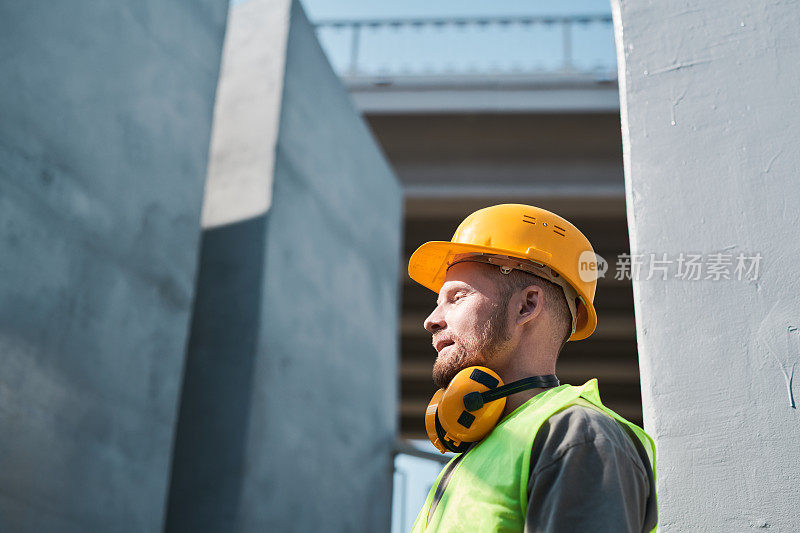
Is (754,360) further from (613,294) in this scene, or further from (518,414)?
(613,294)

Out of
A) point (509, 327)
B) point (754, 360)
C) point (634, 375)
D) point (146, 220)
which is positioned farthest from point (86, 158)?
point (634, 375)

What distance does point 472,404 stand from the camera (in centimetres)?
231

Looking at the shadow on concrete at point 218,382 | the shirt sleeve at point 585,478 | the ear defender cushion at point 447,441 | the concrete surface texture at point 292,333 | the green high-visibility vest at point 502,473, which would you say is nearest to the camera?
the shirt sleeve at point 585,478

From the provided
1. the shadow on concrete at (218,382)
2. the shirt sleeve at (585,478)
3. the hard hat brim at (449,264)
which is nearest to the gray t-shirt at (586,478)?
the shirt sleeve at (585,478)

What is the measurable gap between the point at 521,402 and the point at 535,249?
0.51 meters

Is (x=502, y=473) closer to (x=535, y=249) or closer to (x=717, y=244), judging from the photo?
(x=535, y=249)

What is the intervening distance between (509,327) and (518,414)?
363mm

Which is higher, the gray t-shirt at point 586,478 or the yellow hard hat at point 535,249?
the yellow hard hat at point 535,249

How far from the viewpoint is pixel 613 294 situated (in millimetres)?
17766

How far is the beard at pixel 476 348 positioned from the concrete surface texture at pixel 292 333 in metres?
4.78

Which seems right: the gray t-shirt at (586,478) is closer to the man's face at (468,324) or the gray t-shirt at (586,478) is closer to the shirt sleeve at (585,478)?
the shirt sleeve at (585,478)

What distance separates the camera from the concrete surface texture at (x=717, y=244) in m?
2.25

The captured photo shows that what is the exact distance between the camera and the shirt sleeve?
1793 mm

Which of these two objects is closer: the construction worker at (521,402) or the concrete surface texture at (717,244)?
the construction worker at (521,402)
